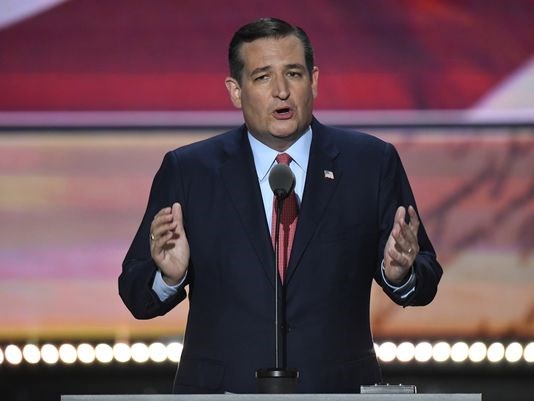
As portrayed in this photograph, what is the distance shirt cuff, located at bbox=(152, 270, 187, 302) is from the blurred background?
1.34m

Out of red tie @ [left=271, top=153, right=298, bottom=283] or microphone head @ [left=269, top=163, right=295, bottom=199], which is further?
red tie @ [left=271, top=153, right=298, bottom=283]

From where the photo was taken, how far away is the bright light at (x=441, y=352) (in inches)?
178

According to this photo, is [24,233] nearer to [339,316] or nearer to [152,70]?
[152,70]

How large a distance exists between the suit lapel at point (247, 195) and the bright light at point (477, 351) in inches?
58.4

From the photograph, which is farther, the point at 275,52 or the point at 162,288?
the point at 275,52

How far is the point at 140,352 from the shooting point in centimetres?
453

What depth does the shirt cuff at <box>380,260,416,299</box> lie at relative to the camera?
310 cm

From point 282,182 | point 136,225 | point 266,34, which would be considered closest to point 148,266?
point 282,182

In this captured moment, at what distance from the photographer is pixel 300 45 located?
11.0 ft

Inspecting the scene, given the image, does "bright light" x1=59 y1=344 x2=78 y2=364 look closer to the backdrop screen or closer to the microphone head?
the backdrop screen

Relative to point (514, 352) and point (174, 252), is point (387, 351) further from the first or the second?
point (174, 252)

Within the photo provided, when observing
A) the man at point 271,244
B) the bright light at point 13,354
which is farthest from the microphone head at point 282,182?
the bright light at point 13,354

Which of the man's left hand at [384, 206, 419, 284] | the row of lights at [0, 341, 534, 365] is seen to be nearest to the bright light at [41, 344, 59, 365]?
the row of lights at [0, 341, 534, 365]

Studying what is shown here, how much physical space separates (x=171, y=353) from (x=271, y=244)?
1.44 m
